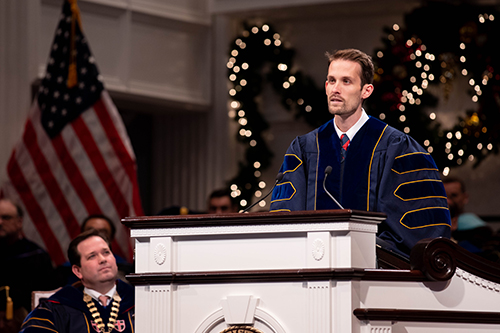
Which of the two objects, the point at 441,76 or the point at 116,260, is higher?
the point at 441,76

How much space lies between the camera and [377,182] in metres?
3.49

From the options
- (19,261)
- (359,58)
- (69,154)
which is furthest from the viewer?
(69,154)

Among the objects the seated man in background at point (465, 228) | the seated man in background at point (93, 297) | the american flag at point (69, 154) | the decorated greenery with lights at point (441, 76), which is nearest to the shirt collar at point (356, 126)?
the seated man in background at point (93, 297)

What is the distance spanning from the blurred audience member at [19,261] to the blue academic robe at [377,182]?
294 centimetres

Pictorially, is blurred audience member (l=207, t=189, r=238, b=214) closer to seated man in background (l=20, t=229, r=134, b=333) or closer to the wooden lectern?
seated man in background (l=20, t=229, r=134, b=333)

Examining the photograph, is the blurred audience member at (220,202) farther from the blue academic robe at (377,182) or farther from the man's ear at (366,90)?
the man's ear at (366,90)

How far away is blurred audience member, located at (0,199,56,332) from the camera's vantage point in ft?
20.1

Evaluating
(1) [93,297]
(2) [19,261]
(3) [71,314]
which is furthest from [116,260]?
(3) [71,314]

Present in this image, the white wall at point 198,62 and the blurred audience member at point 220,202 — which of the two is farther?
the white wall at point 198,62

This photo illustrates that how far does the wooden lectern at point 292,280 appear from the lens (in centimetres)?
257

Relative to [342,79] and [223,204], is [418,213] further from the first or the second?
[223,204]

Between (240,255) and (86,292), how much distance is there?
80.4 inches

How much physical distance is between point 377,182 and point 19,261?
3596 mm

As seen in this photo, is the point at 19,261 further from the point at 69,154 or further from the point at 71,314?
the point at 71,314
